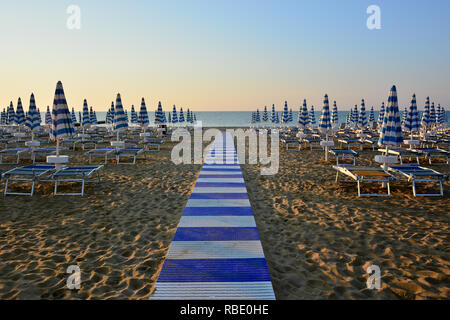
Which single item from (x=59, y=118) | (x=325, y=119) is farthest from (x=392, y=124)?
(x=59, y=118)

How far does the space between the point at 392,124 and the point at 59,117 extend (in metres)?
8.63

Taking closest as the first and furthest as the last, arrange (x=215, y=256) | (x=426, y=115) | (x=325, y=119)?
(x=215, y=256) < (x=325, y=119) < (x=426, y=115)

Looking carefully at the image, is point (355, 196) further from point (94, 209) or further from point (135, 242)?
point (94, 209)

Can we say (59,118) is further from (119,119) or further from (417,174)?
(417,174)

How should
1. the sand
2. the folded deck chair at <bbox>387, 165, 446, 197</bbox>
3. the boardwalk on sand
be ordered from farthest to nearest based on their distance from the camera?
the folded deck chair at <bbox>387, 165, 446, 197</bbox> < the sand < the boardwalk on sand

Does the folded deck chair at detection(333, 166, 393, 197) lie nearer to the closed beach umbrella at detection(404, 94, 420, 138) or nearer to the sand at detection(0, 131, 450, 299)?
the sand at detection(0, 131, 450, 299)

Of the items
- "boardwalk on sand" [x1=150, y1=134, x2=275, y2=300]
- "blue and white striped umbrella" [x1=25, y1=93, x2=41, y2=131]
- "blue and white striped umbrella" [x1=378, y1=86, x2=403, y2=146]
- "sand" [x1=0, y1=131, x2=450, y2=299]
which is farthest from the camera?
"blue and white striped umbrella" [x1=25, y1=93, x2=41, y2=131]

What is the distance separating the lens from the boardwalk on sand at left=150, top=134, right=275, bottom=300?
2852mm

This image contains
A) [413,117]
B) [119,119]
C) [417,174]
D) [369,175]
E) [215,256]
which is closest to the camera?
[215,256]

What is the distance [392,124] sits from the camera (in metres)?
7.22

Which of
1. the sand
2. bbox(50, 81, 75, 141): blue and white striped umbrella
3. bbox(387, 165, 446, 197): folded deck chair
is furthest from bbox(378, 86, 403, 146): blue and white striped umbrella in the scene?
bbox(50, 81, 75, 141): blue and white striped umbrella

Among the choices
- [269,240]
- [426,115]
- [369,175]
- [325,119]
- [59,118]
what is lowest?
[269,240]
